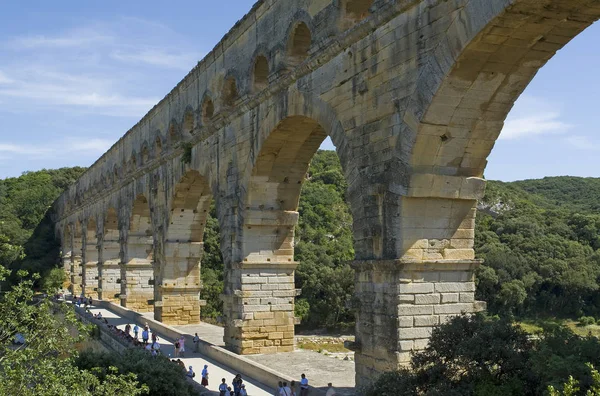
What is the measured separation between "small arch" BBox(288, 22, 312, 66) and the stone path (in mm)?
5802

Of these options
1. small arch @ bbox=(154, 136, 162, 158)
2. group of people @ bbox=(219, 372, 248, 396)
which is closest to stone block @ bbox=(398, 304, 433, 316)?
group of people @ bbox=(219, 372, 248, 396)

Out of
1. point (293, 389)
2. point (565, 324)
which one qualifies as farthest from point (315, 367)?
point (565, 324)

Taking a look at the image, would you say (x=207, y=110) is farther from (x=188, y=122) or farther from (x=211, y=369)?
(x=211, y=369)

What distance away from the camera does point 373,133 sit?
9.33 meters

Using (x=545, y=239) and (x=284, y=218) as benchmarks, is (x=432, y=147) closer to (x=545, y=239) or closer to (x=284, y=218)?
(x=284, y=218)

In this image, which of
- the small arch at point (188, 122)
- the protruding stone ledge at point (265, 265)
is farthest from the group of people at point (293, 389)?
the small arch at point (188, 122)

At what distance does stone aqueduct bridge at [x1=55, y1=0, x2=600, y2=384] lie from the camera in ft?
26.3

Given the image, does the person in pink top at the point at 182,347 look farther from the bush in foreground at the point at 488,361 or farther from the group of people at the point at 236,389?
the bush in foreground at the point at 488,361

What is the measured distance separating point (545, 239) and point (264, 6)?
25958mm

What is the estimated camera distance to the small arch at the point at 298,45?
12398 millimetres

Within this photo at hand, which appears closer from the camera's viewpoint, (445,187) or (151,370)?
(445,187)

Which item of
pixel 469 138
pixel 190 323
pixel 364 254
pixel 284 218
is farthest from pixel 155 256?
pixel 469 138

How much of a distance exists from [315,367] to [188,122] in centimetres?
901

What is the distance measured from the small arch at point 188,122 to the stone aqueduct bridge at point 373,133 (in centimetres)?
45
